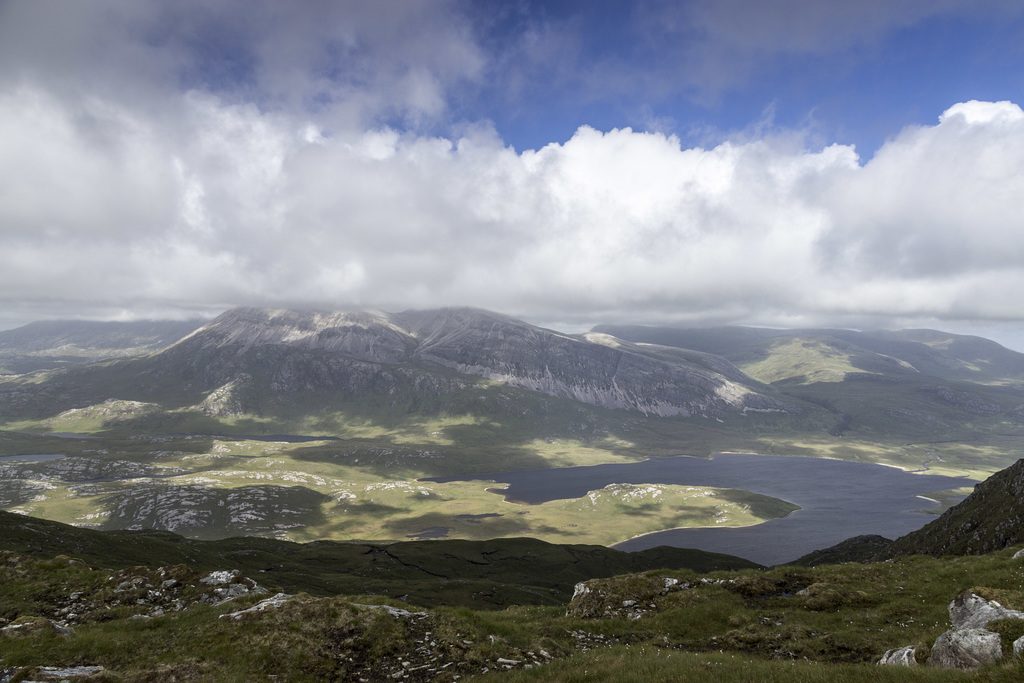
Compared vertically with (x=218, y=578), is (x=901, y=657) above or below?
above

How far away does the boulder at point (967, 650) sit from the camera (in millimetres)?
15031

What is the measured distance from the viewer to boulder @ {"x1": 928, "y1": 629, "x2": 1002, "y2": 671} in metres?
15.0

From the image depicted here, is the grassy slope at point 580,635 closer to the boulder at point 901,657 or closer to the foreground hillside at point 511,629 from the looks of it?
the foreground hillside at point 511,629

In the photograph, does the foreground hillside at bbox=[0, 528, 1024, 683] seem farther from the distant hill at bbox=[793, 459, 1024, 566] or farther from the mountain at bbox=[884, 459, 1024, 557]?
the distant hill at bbox=[793, 459, 1024, 566]

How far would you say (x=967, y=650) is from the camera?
15.6m

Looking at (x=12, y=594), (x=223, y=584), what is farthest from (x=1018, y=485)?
(x=12, y=594)

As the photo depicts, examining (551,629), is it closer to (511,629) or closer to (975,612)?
(511,629)

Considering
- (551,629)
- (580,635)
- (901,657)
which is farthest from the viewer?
(551,629)

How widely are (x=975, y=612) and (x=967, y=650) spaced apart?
6.97 metres

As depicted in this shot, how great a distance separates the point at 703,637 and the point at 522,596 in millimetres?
94295

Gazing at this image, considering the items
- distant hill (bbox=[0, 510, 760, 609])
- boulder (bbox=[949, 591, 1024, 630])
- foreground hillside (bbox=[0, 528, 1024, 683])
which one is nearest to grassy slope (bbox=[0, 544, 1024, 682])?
foreground hillside (bbox=[0, 528, 1024, 683])

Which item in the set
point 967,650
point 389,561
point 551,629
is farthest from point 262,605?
point 389,561

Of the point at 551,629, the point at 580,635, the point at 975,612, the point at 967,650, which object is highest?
the point at 967,650

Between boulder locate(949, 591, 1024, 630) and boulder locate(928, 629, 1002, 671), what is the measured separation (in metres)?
1.98
